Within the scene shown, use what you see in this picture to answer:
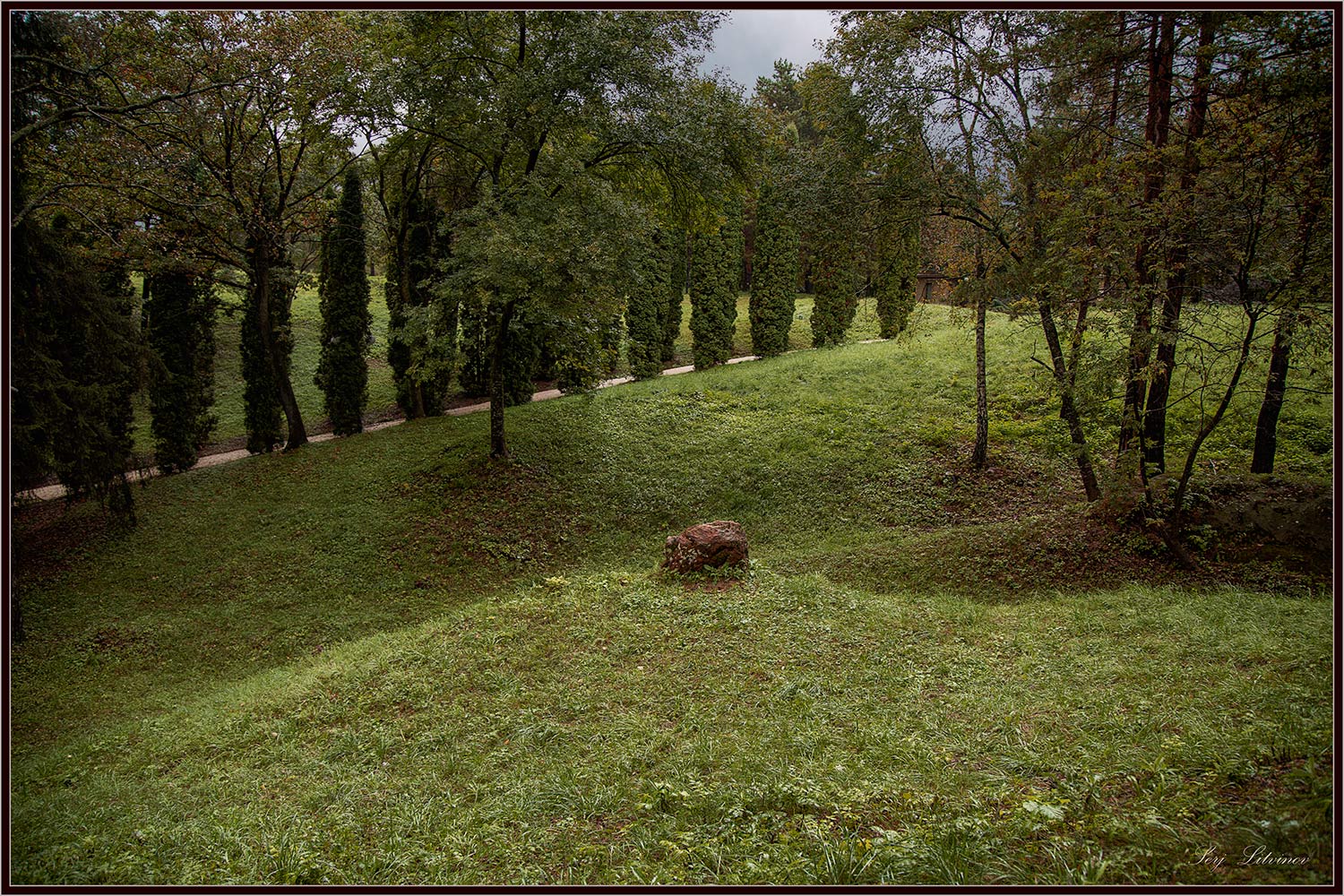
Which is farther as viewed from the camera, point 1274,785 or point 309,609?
point 309,609

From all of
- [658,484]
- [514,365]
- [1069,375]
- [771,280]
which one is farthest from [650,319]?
[1069,375]

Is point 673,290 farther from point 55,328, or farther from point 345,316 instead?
point 55,328

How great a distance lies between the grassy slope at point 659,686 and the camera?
3.96 meters

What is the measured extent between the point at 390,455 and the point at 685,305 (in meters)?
23.2

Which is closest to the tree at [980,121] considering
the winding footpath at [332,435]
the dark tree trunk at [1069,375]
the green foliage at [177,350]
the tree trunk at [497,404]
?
the dark tree trunk at [1069,375]

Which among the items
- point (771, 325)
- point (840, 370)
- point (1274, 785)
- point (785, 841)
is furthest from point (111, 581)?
point (771, 325)

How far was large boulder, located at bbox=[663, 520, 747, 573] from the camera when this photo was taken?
9.95 m

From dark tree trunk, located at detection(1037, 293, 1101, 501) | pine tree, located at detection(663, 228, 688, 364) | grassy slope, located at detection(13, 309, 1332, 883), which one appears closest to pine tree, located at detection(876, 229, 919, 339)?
pine tree, located at detection(663, 228, 688, 364)

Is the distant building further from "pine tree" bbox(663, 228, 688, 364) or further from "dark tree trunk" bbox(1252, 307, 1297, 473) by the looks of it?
"pine tree" bbox(663, 228, 688, 364)

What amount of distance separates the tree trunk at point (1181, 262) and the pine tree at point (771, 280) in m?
15.8

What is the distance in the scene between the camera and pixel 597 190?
1320 centimetres

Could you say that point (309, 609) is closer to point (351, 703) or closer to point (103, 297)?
point (351, 703)

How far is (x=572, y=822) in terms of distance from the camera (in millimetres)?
4434

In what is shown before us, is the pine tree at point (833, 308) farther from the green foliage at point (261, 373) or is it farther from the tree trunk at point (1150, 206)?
the green foliage at point (261, 373)
